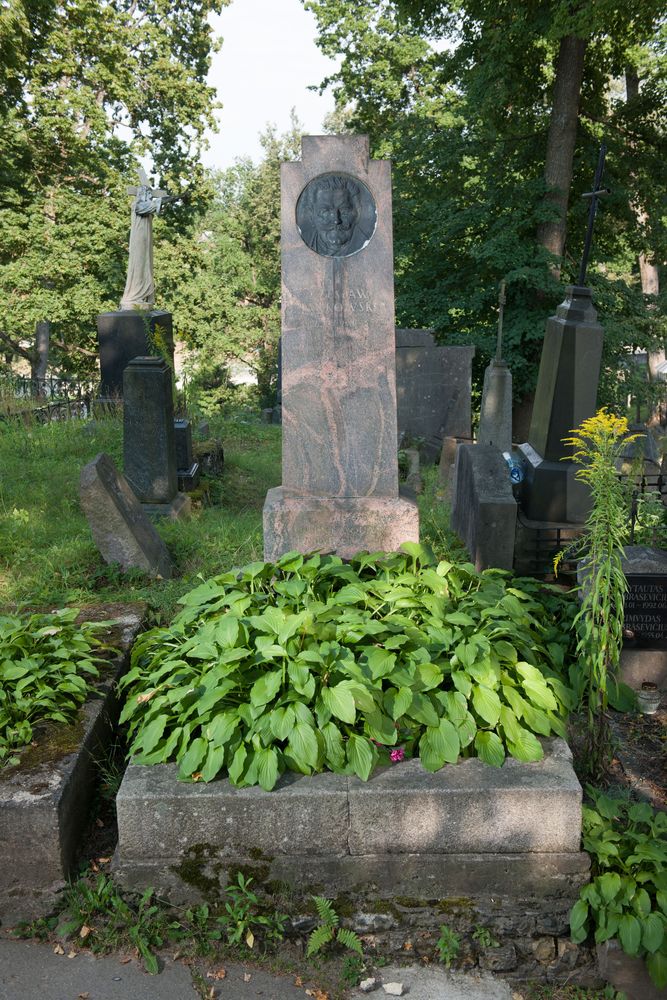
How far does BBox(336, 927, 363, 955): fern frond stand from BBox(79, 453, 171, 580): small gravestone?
3635 mm

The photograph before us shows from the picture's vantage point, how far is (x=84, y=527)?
7750 mm

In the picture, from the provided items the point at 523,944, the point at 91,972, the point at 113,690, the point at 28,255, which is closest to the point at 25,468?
the point at 113,690

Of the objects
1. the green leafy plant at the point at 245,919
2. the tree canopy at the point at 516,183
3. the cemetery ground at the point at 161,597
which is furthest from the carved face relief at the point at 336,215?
the tree canopy at the point at 516,183

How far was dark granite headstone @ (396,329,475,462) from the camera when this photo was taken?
13.2 metres

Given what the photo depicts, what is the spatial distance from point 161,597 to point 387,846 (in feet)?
9.55

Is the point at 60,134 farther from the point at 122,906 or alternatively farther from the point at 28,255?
the point at 122,906

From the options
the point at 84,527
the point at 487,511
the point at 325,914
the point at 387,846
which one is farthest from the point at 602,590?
the point at 84,527

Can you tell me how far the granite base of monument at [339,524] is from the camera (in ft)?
17.5

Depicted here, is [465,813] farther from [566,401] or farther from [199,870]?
[566,401]

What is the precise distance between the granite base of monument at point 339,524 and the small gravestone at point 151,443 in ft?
11.7

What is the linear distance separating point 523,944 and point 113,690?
91.5 inches

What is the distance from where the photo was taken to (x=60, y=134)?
2209 centimetres

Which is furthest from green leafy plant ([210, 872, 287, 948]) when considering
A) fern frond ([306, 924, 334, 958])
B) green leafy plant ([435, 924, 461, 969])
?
green leafy plant ([435, 924, 461, 969])

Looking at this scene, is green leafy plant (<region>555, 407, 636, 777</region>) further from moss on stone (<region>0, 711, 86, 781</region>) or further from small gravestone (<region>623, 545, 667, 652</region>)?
moss on stone (<region>0, 711, 86, 781</region>)
